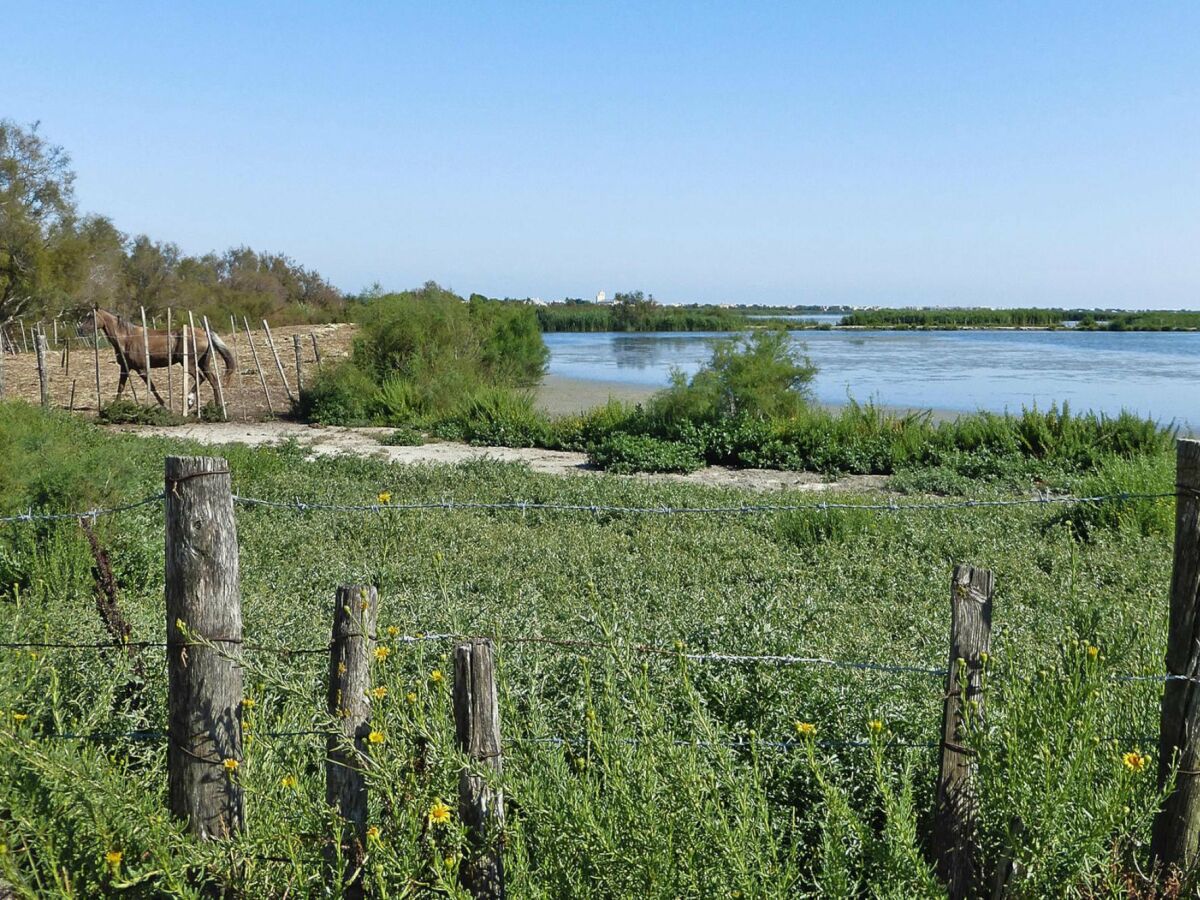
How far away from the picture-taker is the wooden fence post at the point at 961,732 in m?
2.65

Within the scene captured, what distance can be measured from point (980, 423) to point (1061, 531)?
6517mm

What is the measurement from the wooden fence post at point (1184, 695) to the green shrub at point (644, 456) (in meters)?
11.1

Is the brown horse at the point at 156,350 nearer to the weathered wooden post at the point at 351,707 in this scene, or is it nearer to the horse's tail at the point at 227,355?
the horse's tail at the point at 227,355

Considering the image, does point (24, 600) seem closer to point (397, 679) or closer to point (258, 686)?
point (258, 686)

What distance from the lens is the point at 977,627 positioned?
2.65 m

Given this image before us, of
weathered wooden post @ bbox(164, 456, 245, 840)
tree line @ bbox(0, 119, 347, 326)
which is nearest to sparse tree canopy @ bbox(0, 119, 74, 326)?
tree line @ bbox(0, 119, 347, 326)

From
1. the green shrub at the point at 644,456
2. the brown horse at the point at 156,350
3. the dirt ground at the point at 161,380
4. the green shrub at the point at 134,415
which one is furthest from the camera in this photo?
the dirt ground at the point at 161,380

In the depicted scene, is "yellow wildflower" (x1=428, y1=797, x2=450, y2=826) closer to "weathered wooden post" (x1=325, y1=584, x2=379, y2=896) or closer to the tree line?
"weathered wooden post" (x1=325, y1=584, x2=379, y2=896)

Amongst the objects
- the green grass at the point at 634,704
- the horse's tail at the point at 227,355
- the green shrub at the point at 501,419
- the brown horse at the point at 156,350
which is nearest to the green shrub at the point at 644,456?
the green shrub at the point at 501,419

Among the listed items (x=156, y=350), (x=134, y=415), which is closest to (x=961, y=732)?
(x=134, y=415)

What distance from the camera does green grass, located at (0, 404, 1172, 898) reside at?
99.7 inches

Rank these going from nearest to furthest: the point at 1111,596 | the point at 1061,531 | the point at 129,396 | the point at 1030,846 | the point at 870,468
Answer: the point at 1030,846 → the point at 1111,596 → the point at 1061,531 → the point at 870,468 → the point at 129,396

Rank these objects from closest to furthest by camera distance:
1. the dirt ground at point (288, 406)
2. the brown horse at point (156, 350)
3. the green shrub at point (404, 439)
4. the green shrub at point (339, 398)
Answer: the dirt ground at point (288, 406)
the green shrub at point (404, 439)
the green shrub at point (339, 398)
the brown horse at point (156, 350)

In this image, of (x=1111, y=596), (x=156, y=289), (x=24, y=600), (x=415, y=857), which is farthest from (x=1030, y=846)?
(x=156, y=289)
